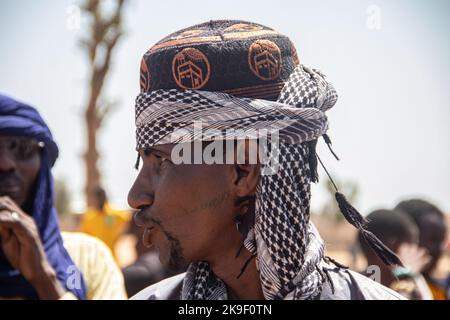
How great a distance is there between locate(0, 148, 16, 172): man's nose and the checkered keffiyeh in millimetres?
1355

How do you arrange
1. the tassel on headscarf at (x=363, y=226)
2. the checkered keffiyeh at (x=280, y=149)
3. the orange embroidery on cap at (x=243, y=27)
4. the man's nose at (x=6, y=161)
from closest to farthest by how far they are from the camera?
the checkered keffiyeh at (x=280, y=149) → the orange embroidery on cap at (x=243, y=27) → the tassel on headscarf at (x=363, y=226) → the man's nose at (x=6, y=161)

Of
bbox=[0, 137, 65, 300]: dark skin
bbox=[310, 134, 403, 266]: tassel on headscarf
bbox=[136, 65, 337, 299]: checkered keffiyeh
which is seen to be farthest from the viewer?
bbox=[0, 137, 65, 300]: dark skin

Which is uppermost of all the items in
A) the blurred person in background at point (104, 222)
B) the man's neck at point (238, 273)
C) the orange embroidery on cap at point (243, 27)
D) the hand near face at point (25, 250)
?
the orange embroidery on cap at point (243, 27)

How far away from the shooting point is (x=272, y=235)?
7.63 feet

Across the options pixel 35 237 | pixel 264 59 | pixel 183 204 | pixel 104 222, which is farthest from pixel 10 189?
pixel 104 222

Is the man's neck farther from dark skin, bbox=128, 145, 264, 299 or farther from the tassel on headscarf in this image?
the tassel on headscarf

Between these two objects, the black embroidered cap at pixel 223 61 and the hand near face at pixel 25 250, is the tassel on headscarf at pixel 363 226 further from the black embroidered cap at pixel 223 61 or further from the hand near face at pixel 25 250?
the hand near face at pixel 25 250

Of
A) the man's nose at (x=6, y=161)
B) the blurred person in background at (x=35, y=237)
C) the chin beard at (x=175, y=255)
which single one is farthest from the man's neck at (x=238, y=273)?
the man's nose at (x=6, y=161)

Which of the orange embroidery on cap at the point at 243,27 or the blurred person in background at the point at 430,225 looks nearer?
the orange embroidery on cap at the point at 243,27

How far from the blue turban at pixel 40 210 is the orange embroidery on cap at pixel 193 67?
154 cm

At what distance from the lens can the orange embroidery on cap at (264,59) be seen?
2.36m

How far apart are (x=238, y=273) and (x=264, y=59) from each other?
2.28 ft

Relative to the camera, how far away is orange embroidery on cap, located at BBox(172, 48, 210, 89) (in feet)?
7.70

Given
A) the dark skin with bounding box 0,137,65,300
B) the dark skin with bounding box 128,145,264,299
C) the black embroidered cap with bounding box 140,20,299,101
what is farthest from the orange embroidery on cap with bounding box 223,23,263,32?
the dark skin with bounding box 0,137,65,300
